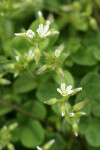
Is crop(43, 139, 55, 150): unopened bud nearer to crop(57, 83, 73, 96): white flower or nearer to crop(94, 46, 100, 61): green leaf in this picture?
crop(57, 83, 73, 96): white flower

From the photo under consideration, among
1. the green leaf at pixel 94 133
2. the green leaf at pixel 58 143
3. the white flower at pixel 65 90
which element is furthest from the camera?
the green leaf at pixel 58 143

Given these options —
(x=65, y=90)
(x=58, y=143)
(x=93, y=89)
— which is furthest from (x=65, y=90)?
(x=58, y=143)

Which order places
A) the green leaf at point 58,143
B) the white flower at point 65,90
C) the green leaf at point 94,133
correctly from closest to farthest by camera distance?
the white flower at point 65,90
the green leaf at point 94,133
the green leaf at point 58,143

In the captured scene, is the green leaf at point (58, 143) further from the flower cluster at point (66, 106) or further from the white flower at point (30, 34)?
the white flower at point (30, 34)

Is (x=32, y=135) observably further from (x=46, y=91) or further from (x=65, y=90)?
(x=65, y=90)

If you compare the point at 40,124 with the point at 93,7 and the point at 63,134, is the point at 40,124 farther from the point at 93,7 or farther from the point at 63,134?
the point at 93,7

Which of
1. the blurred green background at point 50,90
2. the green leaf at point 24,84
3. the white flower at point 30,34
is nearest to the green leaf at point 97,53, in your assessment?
the blurred green background at point 50,90

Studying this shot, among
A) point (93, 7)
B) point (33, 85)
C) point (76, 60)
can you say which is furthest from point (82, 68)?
point (93, 7)

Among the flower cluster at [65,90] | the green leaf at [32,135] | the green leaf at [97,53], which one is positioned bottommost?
the green leaf at [32,135]
